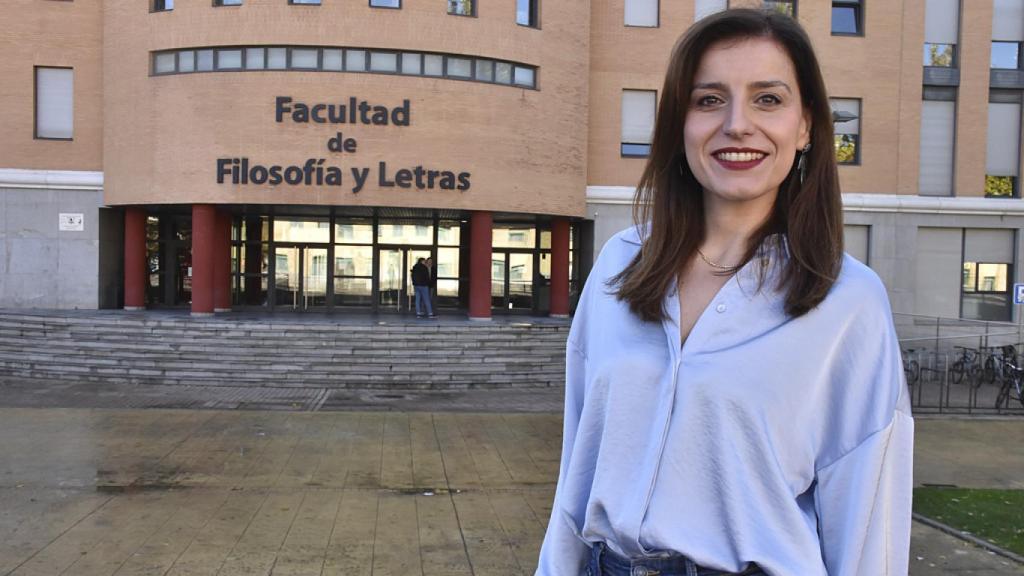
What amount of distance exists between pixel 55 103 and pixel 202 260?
24.5 feet

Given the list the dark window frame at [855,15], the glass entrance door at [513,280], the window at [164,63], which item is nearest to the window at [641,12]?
the dark window frame at [855,15]

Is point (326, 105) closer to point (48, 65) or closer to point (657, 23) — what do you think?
point (48, 65)

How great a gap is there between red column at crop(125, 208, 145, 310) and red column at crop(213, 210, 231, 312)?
217 centimetres

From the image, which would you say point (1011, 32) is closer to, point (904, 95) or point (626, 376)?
point (904, 95)

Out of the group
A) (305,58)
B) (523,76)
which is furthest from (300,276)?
(523,76)

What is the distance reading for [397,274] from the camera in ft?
92.0

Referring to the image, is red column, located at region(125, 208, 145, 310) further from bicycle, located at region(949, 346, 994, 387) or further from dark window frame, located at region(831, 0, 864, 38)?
bicycle, located at region(949, 346, 994, 387)

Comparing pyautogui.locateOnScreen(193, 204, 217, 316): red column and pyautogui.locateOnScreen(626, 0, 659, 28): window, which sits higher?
pyautogui.locateOnScreen(626, 0, 659, 28): window

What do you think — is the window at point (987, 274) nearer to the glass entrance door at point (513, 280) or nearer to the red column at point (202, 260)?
the glass entrance door at point (513, 280)

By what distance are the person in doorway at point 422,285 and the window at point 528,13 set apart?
7690 millimetres

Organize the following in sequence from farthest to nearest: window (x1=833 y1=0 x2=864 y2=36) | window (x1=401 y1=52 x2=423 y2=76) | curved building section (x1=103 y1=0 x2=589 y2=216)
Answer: window (x1=833 y1=0 x2=864 y2=36), window (x1=401 y1=52 x2=423 y2=76), curved building section (x1=103 y1=0 x2=589 y2=216)

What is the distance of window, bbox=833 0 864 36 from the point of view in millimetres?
26125

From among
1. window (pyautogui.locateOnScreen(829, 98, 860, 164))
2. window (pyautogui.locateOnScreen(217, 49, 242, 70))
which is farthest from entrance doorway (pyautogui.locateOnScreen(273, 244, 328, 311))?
window (pyautogui.locateOnScreen(829, 98, 860, 164))

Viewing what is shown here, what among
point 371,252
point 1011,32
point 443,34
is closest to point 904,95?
point 1011,32
